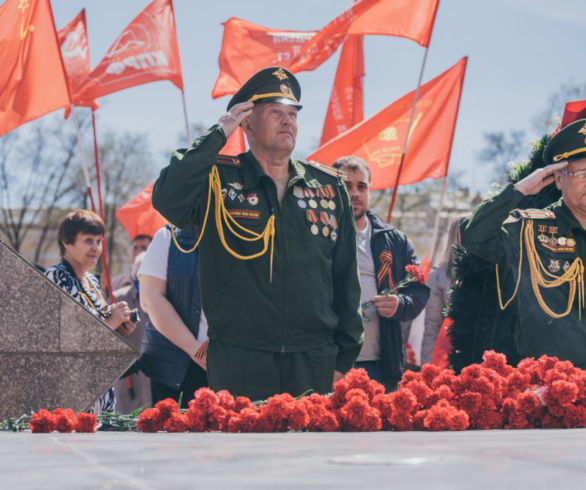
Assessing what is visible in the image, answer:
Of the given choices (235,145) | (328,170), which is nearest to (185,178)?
(328,170)

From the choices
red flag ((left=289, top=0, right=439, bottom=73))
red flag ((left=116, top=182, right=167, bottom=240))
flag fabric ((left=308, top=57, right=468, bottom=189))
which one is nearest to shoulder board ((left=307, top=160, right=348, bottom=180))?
flag fabric ((left=308, top=57, right=468, bottom=189))

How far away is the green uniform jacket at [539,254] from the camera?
3.54 metres

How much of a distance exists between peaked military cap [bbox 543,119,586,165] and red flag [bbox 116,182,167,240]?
5.09 metres

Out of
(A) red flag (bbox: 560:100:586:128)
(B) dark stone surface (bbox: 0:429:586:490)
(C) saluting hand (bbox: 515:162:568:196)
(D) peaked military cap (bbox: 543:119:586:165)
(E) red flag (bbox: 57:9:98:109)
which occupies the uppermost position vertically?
(E) red flag (bbox: 57:9:98:109)

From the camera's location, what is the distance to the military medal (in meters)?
3.67

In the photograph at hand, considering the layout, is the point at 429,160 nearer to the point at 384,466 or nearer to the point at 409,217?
the point at 384,466

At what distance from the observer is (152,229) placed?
826 centimetres

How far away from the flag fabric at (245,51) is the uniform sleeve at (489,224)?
15.0ft

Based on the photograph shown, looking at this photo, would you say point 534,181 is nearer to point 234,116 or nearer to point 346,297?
point 346,297

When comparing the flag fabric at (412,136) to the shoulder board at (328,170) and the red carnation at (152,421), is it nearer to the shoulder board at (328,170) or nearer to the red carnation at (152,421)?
the shoulder board at (328,170)

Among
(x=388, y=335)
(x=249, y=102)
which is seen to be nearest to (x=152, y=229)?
(x=388, y=335)

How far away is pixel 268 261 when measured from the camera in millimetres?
3420

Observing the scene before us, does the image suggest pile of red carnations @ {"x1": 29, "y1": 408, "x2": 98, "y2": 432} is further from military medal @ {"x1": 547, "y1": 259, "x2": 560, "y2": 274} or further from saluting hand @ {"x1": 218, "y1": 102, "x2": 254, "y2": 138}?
military medal @ {"x1": 547, "y1": 259, "x2": 560, "y2": 274}

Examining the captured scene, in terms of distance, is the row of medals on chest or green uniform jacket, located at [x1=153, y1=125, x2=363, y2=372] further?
the row of medals on chest
